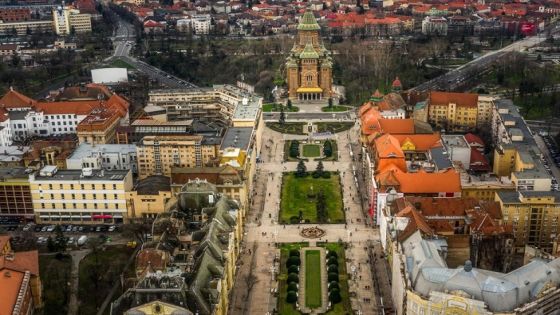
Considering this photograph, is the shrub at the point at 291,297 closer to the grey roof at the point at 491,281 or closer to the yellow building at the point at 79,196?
the grey roof at the point at 491,281

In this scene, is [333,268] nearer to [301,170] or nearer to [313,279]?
[313,279]

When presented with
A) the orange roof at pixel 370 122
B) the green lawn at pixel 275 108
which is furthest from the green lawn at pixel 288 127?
the orange roof at pixel 370 122

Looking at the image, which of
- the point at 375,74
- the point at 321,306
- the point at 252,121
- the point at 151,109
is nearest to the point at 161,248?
the point at 321,306

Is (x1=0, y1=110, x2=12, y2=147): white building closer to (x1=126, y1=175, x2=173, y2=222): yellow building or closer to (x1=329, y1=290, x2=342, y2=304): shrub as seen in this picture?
(x1=126, y1=175, x2=173, y2=222): yellow building

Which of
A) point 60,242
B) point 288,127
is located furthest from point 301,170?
point 60,242

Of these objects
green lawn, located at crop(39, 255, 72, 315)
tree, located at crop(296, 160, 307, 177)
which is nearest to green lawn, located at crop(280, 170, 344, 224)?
tree, located at crop(296, 160, 307, 177)

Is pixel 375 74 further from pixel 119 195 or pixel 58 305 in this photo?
pixel 58 305

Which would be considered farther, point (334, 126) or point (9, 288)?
point (334, 126)
